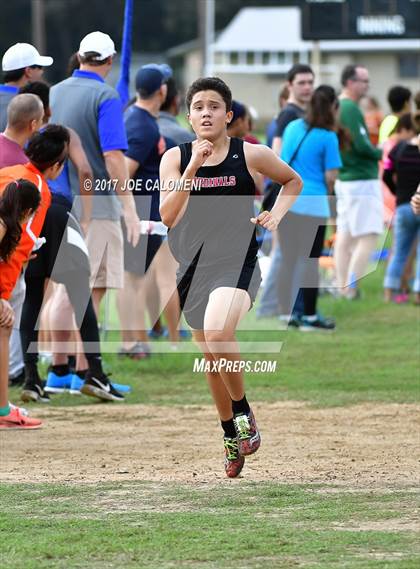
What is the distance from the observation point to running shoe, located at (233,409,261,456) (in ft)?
23.5

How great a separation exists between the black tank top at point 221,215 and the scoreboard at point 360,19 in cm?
1201

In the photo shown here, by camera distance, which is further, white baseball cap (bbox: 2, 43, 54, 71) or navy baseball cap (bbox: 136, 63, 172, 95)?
navy baseball cap (bbox: 136, 63, 172, 95)

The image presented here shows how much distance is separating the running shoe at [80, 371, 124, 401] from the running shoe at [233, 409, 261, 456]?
9.05 ft

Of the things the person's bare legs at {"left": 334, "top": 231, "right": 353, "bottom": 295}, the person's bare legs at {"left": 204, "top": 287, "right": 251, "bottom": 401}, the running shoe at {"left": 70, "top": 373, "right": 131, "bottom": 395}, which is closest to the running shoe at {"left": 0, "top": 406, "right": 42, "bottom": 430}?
the running shoe at {"left": 70, "top": 373, "right": 131, "bottom": 395}

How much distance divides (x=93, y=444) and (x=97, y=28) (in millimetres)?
79274

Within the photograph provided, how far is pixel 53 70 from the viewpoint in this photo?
77562 mm

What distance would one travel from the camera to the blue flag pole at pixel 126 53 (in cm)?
1125

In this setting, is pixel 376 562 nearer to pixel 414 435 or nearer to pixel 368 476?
pixel 368 476

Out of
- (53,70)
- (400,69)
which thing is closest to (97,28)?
(53,70)

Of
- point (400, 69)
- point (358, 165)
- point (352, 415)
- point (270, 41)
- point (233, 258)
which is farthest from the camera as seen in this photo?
point (270, 41)

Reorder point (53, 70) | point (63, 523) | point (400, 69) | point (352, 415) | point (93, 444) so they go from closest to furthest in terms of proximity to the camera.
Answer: point (63, 523) < point (93, 444) < point (352, 415) < point (400, 69) < point (53, 70)

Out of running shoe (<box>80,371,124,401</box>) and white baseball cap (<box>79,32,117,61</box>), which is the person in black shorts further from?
white baseball cap (<box>79,32,117,61</box>)

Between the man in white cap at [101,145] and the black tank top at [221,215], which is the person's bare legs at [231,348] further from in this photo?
the man in white cap at [101,145]

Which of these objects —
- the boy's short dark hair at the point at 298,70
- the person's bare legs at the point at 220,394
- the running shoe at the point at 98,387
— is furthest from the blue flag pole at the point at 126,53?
the person's bare legs at the point at 220,394
